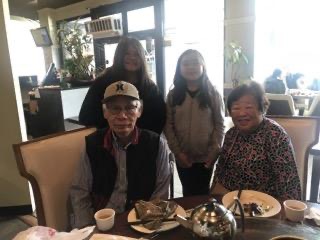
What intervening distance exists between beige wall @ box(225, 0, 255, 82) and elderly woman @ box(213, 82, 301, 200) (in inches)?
132

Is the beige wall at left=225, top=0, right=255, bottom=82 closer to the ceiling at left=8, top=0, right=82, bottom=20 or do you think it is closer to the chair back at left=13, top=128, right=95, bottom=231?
the chair back at left=13, top=128, right=95, bottom=231

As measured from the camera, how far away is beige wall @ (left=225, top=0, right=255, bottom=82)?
14.6ft

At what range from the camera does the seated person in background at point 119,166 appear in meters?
1.42

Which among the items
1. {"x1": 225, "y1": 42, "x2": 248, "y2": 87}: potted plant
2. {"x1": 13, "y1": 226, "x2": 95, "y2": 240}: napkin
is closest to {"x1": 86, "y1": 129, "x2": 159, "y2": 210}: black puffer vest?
{"x1": 13, "y1": 226, "x2": 95, "y2": 240}: napkin

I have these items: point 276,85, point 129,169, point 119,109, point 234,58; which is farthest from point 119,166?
point 234,58

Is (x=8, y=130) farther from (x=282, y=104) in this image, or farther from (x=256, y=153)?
(x=282, y=104)

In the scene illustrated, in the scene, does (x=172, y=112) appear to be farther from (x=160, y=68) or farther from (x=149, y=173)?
(x=160, y=68)

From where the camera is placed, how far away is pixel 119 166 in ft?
4.70

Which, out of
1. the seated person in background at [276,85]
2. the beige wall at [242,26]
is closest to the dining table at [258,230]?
the seated person in background at [276,85]

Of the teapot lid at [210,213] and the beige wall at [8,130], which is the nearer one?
the teapot lid at [210,213]

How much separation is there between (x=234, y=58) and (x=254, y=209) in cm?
374

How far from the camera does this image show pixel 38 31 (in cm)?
743

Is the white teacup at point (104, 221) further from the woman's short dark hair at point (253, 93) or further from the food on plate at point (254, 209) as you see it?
the woman's short dark hair at point (253, 93)

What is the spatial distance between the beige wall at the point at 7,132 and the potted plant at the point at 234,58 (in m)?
3.21
